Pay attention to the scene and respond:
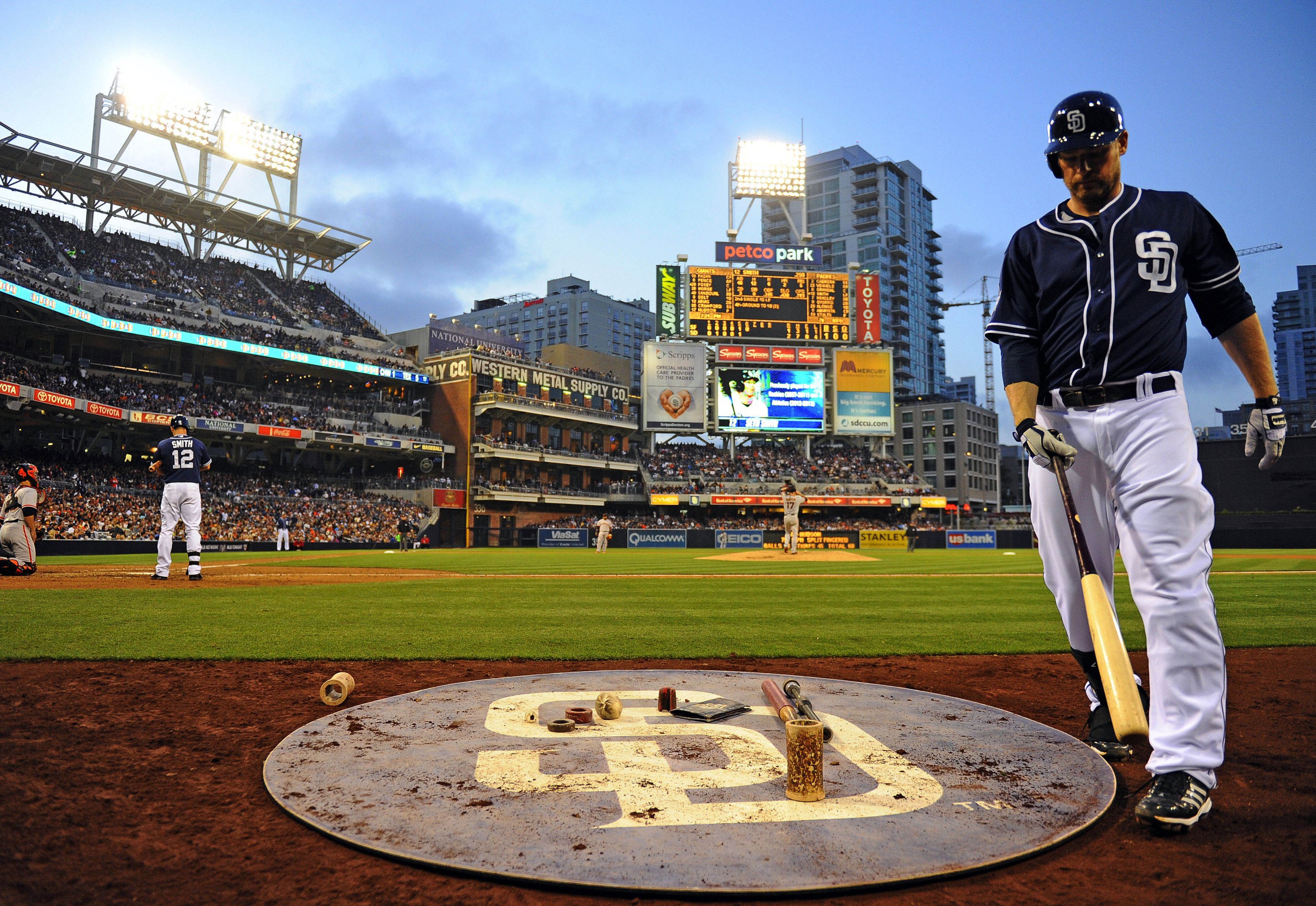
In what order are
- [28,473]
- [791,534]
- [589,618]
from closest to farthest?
[589,618]
[28,473]
[791,534]

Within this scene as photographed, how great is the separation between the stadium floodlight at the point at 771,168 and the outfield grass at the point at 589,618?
50567 mm

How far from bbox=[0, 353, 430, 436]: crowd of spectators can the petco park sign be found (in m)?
24.4

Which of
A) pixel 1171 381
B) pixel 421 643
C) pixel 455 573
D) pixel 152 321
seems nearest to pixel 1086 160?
pixel 1171 381

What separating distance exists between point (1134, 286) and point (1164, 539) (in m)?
1.04

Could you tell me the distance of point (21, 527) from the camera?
11.9 metres

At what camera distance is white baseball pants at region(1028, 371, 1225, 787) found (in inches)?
105

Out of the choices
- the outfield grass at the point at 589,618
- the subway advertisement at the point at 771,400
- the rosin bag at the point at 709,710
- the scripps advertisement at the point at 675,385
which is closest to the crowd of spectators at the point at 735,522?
the scripps advertisement at the point at 675,385

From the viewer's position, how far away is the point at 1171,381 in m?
3.06

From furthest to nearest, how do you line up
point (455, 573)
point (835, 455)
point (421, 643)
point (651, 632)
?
1. point (835, 455)
2. point (455, 573)
3. point (651, 632)
4. point (421, 643)

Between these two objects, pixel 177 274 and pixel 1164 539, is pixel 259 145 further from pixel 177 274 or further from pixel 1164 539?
pixel 1164 539

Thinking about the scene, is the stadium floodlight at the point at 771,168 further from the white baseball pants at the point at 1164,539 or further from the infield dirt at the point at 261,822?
the white baseball pants at the point at 1164,539

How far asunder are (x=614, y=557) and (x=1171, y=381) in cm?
2493

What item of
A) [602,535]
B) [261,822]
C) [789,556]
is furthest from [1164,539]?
[602,535]

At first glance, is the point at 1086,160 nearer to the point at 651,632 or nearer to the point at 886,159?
the point at 651,632
